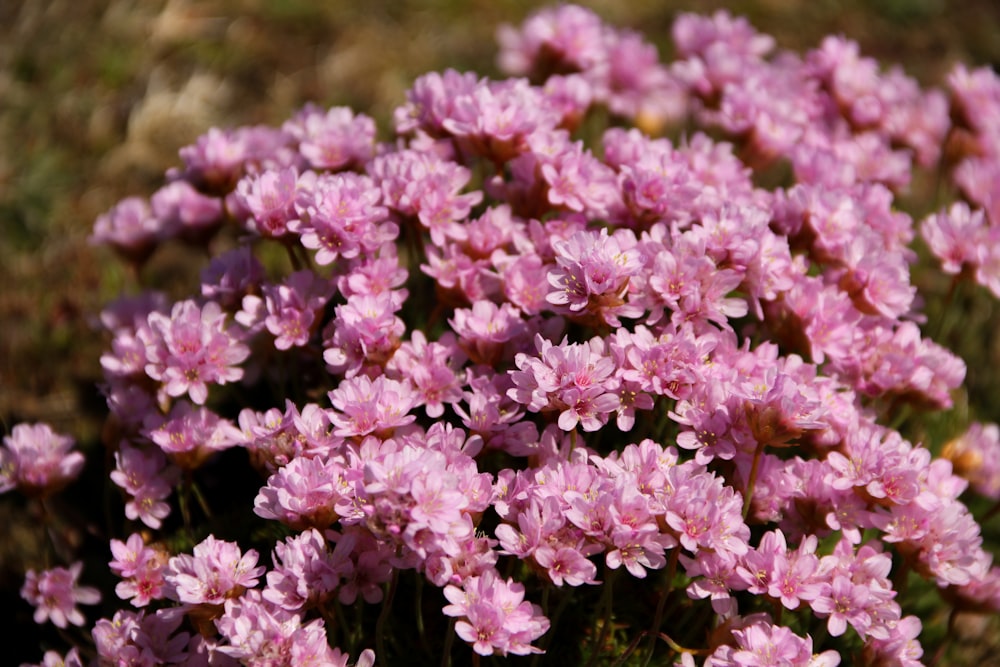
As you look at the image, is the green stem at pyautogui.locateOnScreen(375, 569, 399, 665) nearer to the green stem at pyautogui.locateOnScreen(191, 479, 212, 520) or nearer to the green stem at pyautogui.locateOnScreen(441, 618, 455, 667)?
the green stem at pyautogui.locateOnScreen(441, 618, 455, 667)

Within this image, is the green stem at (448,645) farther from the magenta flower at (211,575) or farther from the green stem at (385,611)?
the magenta flower at (211,575)

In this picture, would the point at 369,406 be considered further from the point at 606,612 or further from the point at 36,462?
the point at 36,462

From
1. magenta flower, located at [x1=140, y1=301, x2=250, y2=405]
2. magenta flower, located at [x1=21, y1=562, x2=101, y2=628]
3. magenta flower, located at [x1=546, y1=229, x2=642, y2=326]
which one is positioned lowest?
magenta flower, located at [x1=21, y1=562, x2=101, y2=628]

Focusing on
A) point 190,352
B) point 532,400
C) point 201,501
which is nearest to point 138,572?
point 201,501

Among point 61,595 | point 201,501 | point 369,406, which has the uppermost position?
point 369,406

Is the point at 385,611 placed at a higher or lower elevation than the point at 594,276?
lower

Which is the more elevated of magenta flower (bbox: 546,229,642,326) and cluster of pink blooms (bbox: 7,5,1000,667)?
magenta flower (bbox: 546,229,642,326)

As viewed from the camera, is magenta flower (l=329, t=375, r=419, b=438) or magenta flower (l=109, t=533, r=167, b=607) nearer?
magenta flower (l=329, t=375, r=419, b=438)

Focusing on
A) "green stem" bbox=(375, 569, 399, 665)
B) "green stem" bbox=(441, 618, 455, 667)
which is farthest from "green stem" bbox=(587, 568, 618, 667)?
"green stem" bbox=(375, 569, 399, 665)

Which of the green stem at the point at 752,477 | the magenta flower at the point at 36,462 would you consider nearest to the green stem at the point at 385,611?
the green stem at the point at 752,477
